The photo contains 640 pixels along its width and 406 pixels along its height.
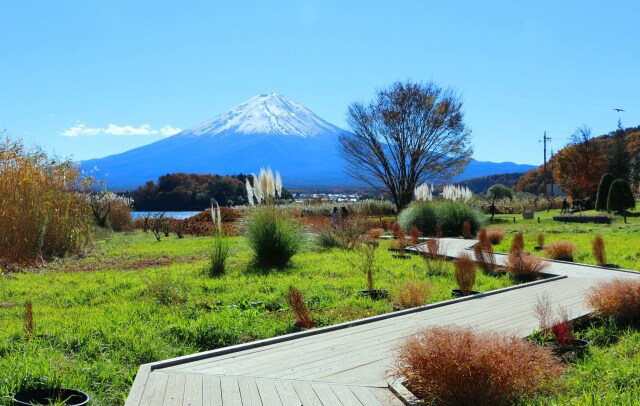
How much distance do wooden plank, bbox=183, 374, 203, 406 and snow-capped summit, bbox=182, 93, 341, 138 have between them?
485 feet

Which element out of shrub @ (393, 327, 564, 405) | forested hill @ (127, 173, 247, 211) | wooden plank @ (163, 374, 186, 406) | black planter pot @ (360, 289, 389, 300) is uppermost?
forested hill @ (127, 173, 247, 211)

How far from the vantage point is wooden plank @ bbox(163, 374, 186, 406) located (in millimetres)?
3678

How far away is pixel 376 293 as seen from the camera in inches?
317

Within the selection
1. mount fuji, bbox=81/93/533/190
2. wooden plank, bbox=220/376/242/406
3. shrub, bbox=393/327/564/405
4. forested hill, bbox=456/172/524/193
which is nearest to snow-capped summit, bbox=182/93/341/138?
mount fuji, bbox=81/93/533/190

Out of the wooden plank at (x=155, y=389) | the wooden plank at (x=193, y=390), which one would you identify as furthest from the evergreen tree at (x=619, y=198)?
the wooden plank at (x=155, y=389)

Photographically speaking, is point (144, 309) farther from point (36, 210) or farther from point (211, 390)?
point (36, 210)

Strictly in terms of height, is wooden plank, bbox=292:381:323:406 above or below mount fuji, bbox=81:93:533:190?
below

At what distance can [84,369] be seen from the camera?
4.55 meters

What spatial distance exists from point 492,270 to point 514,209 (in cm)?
2631

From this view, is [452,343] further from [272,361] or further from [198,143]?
[198,143]

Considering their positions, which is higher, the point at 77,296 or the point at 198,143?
the point at 198,143

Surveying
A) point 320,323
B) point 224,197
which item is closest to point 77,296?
point 320,323

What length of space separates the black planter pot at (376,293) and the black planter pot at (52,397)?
462cm

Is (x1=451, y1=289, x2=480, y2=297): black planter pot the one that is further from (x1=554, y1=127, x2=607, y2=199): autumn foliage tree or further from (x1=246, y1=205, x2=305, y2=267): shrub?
(x1=554, y1=127, x2=607, y2=199): autumn foliage tree
